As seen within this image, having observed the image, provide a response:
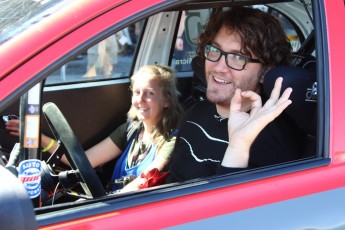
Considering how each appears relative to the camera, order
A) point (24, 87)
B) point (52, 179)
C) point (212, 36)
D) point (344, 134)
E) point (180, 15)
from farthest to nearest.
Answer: point (180, 15)
point (212, 36)
point (52, 179)
point (344, 134)
point (24, 87)

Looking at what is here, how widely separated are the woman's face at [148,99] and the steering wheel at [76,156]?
0.86 m

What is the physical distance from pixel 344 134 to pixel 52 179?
1.09m

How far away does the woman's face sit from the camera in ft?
9.82

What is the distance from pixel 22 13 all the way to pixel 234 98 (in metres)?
0.78

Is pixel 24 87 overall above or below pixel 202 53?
below

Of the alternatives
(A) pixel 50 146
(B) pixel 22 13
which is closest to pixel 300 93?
(B) pixel 22 13

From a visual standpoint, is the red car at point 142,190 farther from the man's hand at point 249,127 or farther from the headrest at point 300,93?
the man's hand at point 249,127

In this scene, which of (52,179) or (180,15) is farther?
(180,15)

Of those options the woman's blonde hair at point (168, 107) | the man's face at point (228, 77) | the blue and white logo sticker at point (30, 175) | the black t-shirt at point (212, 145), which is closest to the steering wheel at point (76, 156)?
the blue and white logo sticker at point (30, 175)

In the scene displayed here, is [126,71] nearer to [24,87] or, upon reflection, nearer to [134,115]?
[134,115]

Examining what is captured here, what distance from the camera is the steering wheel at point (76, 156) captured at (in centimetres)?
188

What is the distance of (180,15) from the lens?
3.49 m

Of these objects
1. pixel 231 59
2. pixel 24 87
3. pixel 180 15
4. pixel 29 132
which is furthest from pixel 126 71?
pixel 24 87

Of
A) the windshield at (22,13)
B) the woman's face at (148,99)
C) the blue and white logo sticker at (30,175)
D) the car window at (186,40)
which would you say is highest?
the car window at (186,40)
